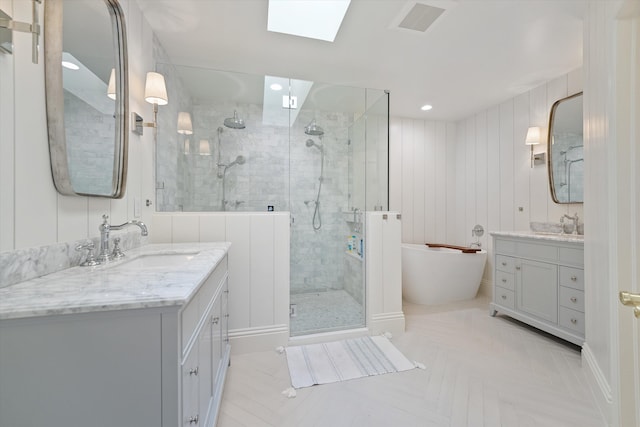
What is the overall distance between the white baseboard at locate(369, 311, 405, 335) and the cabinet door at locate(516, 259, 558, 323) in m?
1.16

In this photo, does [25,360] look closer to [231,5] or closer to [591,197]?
[231,5]

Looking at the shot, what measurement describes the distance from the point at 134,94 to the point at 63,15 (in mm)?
690

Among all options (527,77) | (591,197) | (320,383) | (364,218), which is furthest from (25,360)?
(527,77)

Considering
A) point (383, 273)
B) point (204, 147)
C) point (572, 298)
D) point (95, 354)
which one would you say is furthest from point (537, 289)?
point (204, 147)

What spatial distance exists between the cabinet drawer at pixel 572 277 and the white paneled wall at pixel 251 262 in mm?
2260

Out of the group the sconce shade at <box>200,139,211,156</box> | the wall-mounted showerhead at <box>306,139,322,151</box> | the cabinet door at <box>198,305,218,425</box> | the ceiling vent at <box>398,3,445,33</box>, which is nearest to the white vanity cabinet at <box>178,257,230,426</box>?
the cabinet door at <box>198,305,218,425</box>

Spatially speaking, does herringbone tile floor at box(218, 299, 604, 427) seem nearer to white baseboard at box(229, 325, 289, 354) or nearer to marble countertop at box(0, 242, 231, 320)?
white baseboard at box(229, 325, 289, 354)

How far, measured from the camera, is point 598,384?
1.56 meters

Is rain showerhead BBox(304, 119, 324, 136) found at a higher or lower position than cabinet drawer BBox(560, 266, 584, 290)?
higher

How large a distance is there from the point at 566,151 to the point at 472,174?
123cm

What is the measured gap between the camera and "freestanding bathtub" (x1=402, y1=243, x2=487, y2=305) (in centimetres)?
321

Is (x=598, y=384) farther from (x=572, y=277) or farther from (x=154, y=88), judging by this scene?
(x=154, y=88)

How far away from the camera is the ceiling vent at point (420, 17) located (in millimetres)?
1777

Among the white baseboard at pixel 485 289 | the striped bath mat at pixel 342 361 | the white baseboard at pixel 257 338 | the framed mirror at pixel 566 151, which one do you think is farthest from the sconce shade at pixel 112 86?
the white baseboard at pixel 485 289
